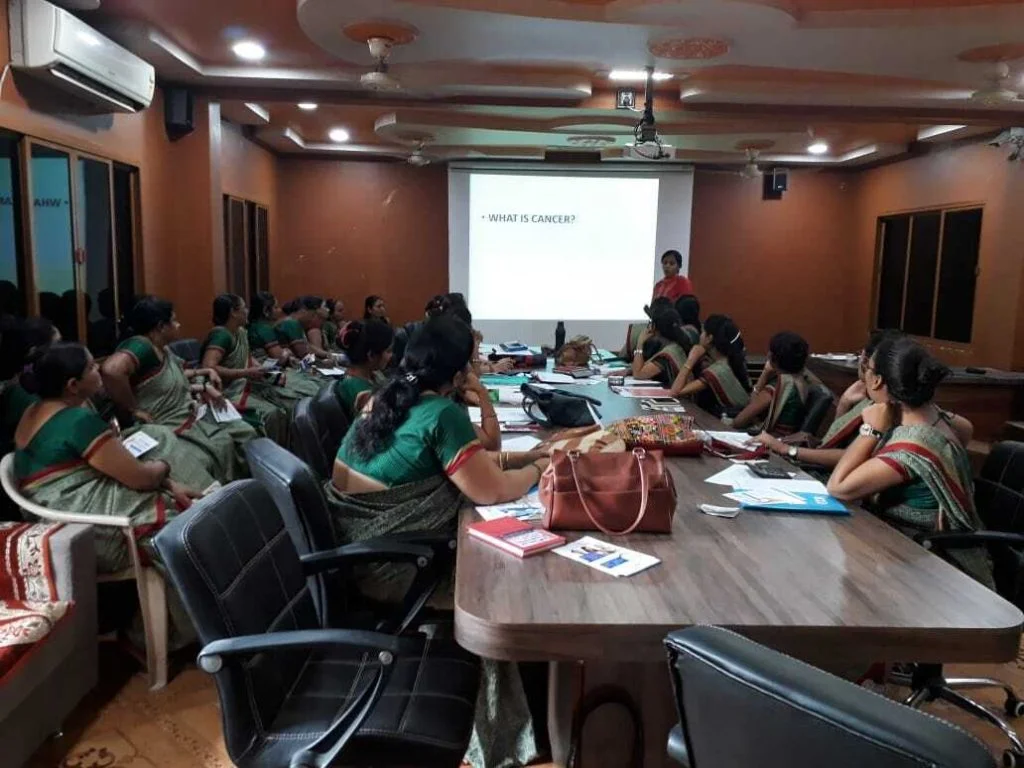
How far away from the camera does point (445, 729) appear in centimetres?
143

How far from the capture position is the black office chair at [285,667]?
4.36ft

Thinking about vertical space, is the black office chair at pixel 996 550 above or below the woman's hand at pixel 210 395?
below

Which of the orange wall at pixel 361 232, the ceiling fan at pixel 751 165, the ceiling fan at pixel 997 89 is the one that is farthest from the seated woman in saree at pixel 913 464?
the orange wall at pixel 361 232

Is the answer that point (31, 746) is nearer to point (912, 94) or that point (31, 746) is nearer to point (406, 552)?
point (406, 552)

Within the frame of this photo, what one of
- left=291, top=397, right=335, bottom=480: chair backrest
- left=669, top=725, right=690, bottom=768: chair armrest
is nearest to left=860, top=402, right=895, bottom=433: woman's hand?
left=669, top=725, right=690, bottom=768: chair armrest

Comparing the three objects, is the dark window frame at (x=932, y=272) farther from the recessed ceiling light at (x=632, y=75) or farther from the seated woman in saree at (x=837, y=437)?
the seated woman in saree at (x=837, y=437)

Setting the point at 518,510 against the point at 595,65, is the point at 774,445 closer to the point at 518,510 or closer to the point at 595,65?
the point at 518,510

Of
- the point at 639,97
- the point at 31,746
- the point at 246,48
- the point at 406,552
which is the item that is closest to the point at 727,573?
the point at 406,552

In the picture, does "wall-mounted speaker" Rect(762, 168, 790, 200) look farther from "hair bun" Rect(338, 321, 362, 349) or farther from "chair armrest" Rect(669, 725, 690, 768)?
"chair armrest" Rect(669, 725, 690, 768)

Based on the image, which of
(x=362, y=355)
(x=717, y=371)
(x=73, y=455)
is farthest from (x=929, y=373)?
(x=73, y=455)

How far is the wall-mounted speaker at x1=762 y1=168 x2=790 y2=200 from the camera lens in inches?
329

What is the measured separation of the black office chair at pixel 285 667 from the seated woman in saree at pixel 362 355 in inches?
54.4

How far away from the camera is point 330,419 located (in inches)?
110

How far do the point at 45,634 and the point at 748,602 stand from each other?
5.55ft
